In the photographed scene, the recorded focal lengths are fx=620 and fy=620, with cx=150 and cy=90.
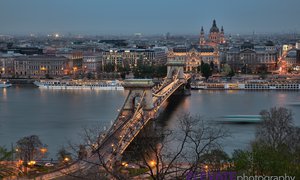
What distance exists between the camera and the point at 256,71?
73.6ft

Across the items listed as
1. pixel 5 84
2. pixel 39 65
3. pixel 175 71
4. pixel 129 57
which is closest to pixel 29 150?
pixel 175 71

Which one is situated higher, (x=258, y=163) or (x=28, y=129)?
(x=258, y=163)

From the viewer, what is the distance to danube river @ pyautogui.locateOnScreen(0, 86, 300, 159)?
8156 mm

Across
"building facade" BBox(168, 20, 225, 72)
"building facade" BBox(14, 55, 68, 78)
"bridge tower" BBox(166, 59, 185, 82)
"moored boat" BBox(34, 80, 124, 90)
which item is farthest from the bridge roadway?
"building facade" BBox(168, 20, 225, 72)

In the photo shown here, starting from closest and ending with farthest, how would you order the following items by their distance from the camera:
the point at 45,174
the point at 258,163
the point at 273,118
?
the point at 258,163, the point at 45,174, the point at 273,118

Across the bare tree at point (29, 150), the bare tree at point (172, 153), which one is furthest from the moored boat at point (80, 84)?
the bare tree at point (29, 150)

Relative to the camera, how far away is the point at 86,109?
440 inches

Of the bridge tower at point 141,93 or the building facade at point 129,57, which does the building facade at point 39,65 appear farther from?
the bridge tower at point 141,93

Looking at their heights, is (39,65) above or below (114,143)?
below

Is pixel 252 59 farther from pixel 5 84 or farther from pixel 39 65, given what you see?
pixel 5 84

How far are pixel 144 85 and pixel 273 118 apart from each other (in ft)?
10.2

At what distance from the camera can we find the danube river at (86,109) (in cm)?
816

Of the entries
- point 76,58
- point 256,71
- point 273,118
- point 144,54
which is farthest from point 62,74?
point 273,118

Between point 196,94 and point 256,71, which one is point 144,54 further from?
point 196,94
